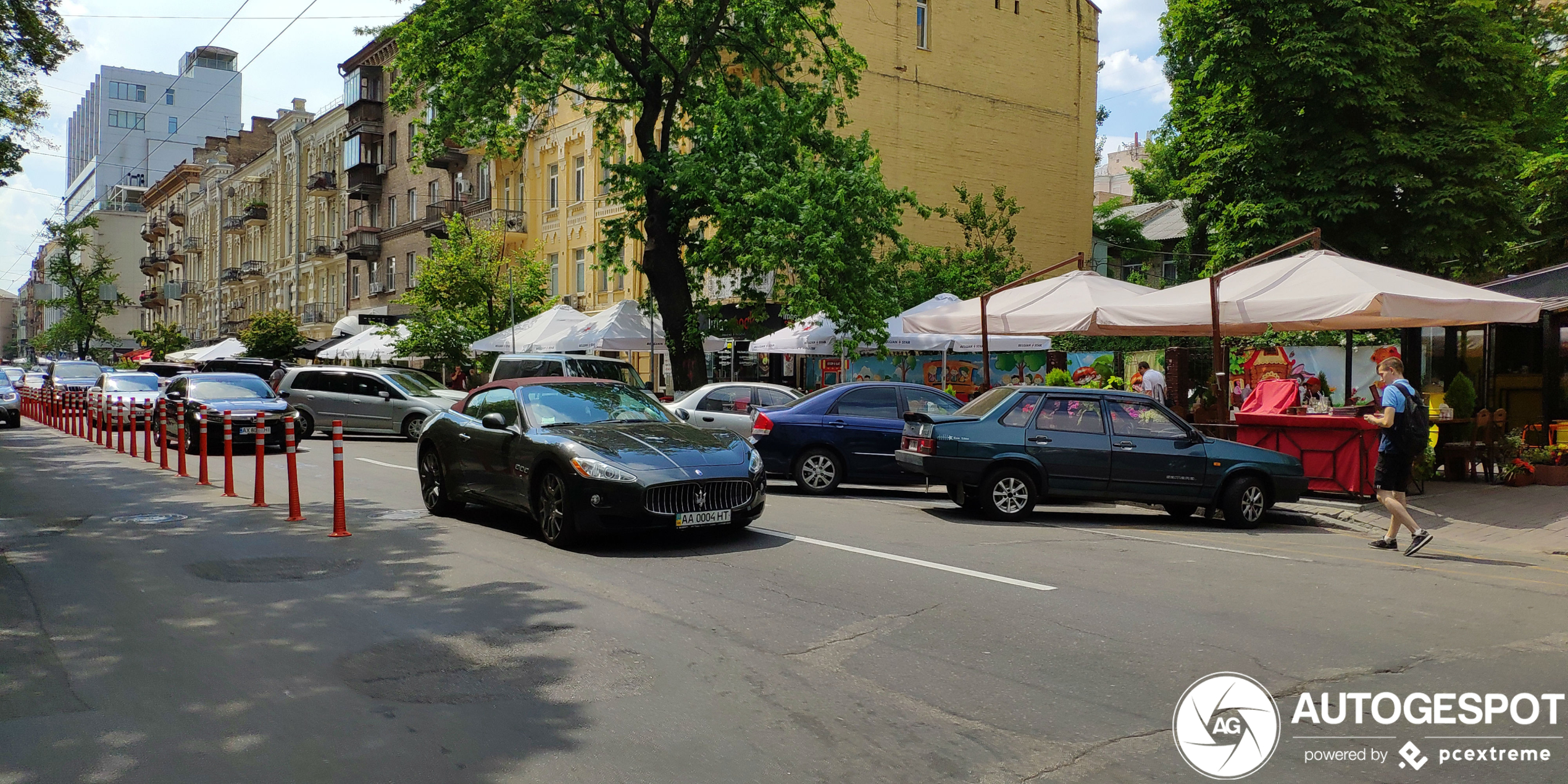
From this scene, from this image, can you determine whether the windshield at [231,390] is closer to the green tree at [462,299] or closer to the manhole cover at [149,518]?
the manhole cover at [149,518]

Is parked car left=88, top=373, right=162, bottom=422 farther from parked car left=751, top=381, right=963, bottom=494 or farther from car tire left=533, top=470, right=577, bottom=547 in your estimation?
car tire left=533, top=470, right=577, bottom=547

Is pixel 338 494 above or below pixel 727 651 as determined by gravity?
above

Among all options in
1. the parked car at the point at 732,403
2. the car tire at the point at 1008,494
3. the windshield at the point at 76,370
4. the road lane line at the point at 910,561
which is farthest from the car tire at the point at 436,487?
the windshield at the point at 76,370

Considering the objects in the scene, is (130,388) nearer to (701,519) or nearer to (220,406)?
(220,406)

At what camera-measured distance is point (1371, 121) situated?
78.8 feet

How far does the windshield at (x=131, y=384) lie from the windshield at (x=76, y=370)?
14391 mm

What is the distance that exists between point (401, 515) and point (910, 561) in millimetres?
5949

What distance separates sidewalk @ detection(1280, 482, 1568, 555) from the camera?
37.4 ft

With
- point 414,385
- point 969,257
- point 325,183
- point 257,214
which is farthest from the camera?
point 257,214

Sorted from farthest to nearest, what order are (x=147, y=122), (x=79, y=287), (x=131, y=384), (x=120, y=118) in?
(x=120, y=118), (x=147, y=122), (x=79, y=287), (x=131, y=384)

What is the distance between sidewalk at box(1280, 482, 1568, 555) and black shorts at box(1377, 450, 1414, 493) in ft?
5.46

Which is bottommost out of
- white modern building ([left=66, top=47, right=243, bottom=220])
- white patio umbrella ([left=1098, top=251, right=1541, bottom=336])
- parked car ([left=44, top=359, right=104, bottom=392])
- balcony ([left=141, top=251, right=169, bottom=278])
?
parked car ([left=44, top=359, right=104, bottom=392])

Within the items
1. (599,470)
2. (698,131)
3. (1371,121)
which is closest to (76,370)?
(698,131)

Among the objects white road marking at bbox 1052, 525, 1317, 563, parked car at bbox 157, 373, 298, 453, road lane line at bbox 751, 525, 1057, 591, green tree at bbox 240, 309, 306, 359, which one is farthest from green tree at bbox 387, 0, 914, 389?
green tree at bbox 240, 309, 306, 359
